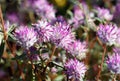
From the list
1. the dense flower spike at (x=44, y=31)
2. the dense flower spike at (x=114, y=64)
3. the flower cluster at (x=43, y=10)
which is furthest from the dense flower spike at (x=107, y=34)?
the flower cluster at (x=43, y=10)

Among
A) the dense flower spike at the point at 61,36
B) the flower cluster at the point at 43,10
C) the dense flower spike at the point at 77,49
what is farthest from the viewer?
the flower cluster at the point at 43,10

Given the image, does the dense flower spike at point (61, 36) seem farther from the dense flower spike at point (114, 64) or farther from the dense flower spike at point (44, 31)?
the dense flower spike at point (114, 64)

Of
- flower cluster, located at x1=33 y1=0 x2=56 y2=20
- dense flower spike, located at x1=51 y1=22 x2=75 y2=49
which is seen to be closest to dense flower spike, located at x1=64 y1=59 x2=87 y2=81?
dense flower spike, located at x1=51 y1=22 x2=75 y2=49

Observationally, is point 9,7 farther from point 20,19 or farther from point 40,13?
point 40,13

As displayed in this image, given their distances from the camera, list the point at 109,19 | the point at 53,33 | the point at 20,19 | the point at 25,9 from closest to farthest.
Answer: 1. the point at 53,33
2. the point at 109,19
3. the point at 25,9
4. the point at 20,19

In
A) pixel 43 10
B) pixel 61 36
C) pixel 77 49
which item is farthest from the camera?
pixel 43 10

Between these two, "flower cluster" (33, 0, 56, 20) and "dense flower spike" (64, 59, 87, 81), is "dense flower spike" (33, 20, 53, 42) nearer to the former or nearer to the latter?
"dense flower spike" (64, 59, 87, 81)

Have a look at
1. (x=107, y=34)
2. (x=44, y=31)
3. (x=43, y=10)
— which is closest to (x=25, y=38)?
(x=44, y=31)

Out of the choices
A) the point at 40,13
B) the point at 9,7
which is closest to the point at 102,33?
the point at 40,13

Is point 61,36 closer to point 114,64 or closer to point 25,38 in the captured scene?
point 25,38

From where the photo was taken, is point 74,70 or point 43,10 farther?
point 43,10

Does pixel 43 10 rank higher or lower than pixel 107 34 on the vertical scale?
higher
